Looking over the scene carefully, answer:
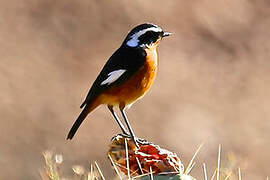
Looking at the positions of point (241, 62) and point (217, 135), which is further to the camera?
point (241, 62)

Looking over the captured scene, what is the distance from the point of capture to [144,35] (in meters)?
5.72

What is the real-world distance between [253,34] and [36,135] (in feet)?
15.2

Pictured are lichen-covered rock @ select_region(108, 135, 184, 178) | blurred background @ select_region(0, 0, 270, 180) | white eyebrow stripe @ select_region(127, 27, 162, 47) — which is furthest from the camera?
blurred background @ select_region(0, 0, 270, 180)

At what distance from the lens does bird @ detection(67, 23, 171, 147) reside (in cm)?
564

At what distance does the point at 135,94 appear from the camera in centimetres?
579

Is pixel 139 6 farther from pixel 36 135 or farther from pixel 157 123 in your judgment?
pixel 36 135

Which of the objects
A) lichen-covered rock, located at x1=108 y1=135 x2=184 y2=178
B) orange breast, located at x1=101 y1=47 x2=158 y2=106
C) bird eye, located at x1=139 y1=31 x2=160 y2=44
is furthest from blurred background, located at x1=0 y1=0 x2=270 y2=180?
lichen-covered rock, located at x1=108 y1=135 x2=184 y2=178

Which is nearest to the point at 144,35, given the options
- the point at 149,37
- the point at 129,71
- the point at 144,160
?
the point at 149,37

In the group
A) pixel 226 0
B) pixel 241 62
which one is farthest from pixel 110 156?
pixel 226 0

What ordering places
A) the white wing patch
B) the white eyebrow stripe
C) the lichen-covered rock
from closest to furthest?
the lichen-covered rock → the white wing patch → the white eyebrow stripe

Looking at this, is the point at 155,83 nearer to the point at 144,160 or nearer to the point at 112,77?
the point at 112,77

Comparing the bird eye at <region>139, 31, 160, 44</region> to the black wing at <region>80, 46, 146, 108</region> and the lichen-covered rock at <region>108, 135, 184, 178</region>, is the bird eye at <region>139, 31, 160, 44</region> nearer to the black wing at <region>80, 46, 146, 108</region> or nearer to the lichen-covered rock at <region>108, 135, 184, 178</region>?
the black wing at <region>80, 46, 146, 108</region>

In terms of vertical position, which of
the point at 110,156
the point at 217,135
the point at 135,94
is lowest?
the point at 110,156

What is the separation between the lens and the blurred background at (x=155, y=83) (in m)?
11.3
